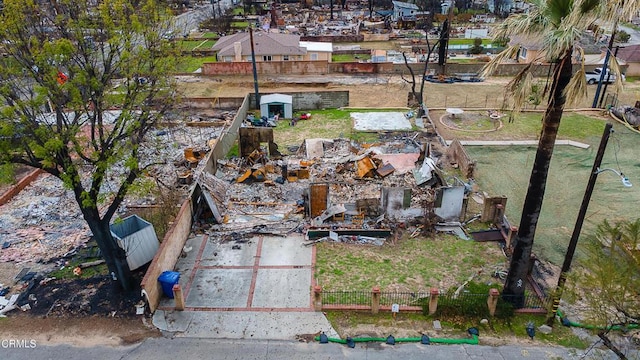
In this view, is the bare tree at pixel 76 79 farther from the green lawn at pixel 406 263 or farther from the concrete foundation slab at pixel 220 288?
the green lawn at pixel 406 263

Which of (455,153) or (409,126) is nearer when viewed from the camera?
(455,153)

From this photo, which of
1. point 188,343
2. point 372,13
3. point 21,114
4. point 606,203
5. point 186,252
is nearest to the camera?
point 21,114

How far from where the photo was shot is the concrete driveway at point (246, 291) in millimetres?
12078

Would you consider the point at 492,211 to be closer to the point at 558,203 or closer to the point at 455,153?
the point at 558,203

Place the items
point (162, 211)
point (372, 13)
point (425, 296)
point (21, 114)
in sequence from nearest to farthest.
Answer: point (21, 114) → point (425, 296) → point (162, 211) → point (372, 13)

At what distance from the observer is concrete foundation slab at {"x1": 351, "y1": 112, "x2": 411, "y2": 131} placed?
2683cm

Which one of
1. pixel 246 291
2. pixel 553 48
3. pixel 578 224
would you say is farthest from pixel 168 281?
pixel 553 48

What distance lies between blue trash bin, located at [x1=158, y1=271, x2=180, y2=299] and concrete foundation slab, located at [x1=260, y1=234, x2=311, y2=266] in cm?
286

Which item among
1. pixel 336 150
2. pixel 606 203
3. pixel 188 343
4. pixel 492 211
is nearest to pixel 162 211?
pixel 188 343

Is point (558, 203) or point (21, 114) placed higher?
point (21, 114)

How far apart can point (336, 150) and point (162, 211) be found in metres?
9.98

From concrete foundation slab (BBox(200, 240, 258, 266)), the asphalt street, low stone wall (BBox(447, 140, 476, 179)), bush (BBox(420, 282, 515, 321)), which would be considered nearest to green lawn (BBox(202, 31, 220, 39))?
low stone wall (BBox(447, 140, 476, 179))

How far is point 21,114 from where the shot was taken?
32.6ft

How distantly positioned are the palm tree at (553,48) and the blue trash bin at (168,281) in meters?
10.1
